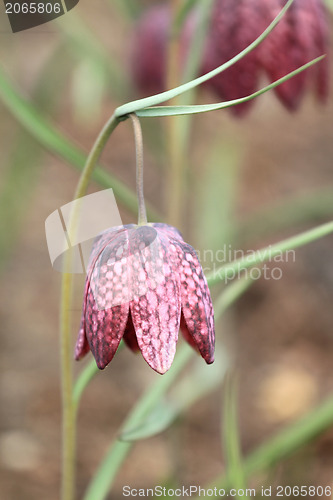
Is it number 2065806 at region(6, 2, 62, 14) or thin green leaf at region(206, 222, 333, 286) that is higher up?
number 2065806 at region(6, 2, 62, 14)

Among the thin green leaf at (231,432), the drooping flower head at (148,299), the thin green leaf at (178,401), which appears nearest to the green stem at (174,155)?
the thin green leaf at (178,401)

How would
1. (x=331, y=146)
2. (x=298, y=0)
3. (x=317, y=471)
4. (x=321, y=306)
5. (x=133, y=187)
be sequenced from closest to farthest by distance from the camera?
(x=298, y=0)
(x=317, y=471)
(x=321, y=306)
(x=133, y=187)
(x=331, y=146)

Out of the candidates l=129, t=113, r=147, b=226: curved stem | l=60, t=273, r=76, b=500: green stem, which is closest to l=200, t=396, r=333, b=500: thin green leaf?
l=60, t=273, r=76, b=500: green stem

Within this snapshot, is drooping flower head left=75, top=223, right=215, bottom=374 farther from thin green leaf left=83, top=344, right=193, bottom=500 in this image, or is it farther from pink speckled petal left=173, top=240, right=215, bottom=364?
thin green leaf left=83, top=344, right=193, bottom=500

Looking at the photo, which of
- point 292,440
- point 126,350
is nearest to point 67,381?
point 292,440

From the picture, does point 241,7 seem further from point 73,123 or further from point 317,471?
point 73,123

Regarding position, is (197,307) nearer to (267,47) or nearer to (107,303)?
Result: (107,303)

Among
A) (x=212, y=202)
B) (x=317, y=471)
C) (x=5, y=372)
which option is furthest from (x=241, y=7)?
(x=5, y=372)

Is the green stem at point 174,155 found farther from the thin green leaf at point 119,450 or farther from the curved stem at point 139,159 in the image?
the curved stem at point 139,159
